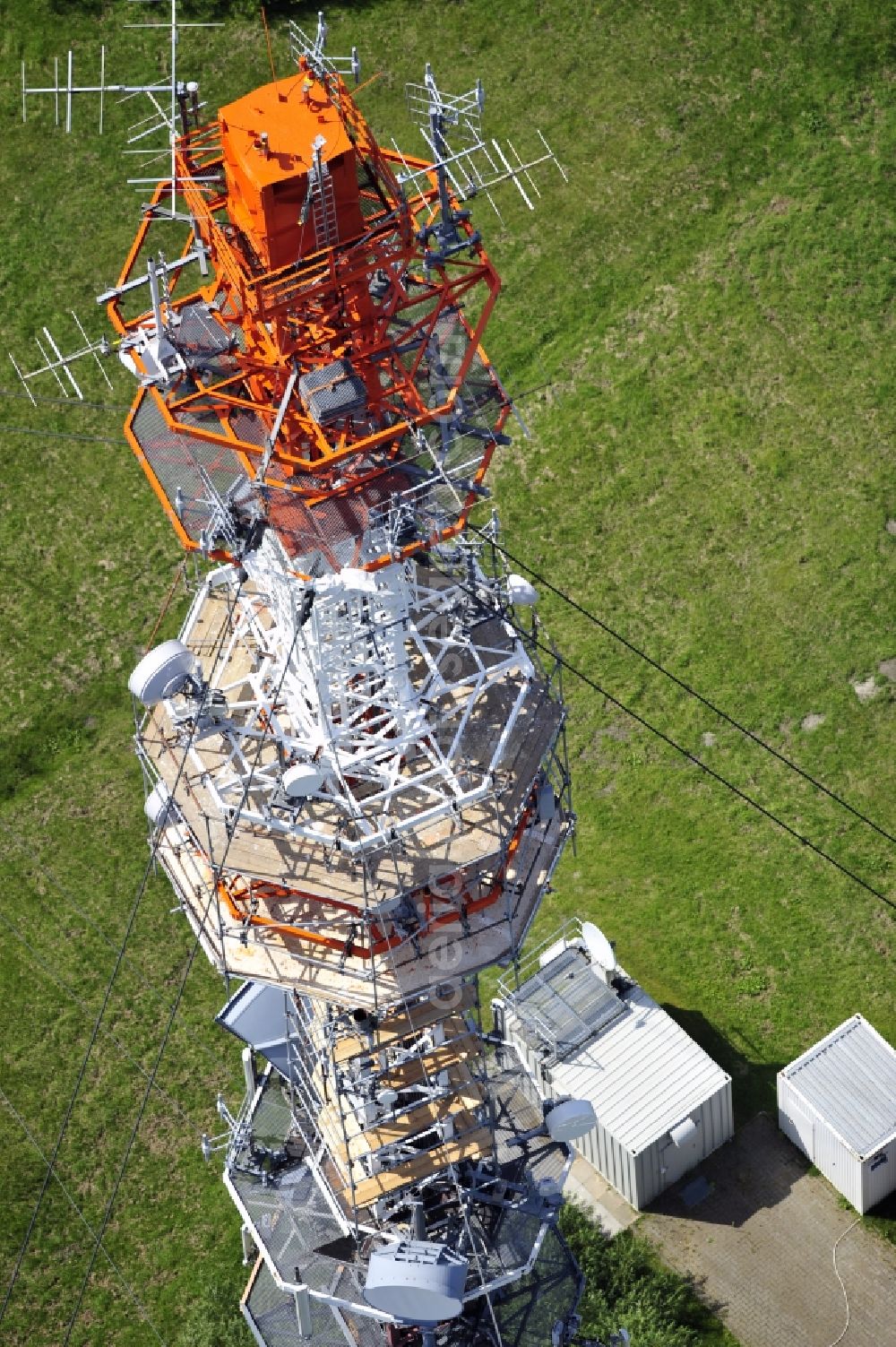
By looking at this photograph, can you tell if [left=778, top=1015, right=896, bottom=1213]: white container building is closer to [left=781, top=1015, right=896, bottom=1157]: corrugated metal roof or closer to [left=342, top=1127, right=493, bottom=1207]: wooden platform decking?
[left=781, top=1015, right=896, bottom=1157]: corrugated metal roof

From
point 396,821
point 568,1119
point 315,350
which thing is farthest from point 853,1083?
point 315,350

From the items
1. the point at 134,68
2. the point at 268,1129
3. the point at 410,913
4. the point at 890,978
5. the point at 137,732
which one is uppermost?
the point at 134,68

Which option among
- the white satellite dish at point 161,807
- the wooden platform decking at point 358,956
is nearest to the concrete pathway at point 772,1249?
the wooden platform decking at point 358,956

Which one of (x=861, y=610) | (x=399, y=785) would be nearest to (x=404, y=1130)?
(x=399, y=785)

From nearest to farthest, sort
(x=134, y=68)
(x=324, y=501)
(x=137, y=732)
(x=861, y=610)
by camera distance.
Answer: (x=324, y=501) < (x=137, y=732) < (x=861, y=610) < (x=134, y=68)

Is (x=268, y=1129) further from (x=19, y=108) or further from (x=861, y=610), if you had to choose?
(x=19, y=108)

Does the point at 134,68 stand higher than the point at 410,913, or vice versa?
the point at 134,68

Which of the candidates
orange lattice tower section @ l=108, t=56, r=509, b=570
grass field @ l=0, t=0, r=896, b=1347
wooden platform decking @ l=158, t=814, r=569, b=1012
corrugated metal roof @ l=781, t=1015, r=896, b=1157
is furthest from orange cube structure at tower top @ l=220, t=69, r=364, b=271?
grass field @ l=0, t=0, r=896, b=1347

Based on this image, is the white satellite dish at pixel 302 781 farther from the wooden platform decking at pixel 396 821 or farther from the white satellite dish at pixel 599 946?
the white satellite dish at pixel 599 946
